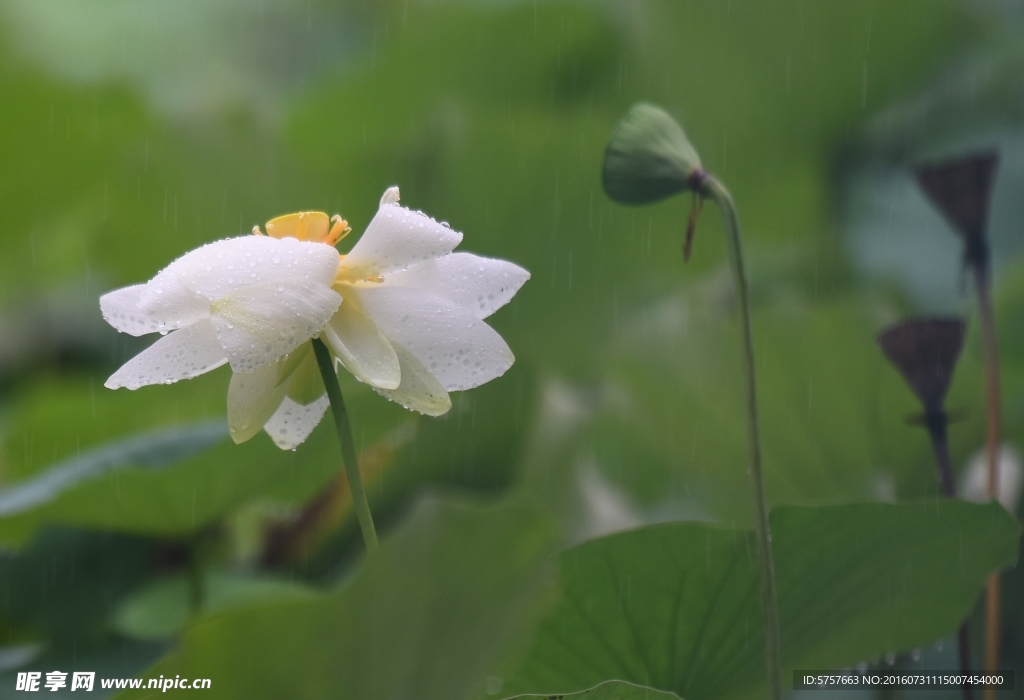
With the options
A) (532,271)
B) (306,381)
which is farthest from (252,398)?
(532,271)

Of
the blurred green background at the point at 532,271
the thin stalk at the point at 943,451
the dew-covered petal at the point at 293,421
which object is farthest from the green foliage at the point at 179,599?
the thin stalk at the point at 943,451

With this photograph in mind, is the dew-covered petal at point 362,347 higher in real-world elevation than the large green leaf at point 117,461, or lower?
higher

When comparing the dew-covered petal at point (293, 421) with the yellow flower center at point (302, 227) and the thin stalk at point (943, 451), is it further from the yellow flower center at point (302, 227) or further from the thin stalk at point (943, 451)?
the thin stalk at point (943, 451)

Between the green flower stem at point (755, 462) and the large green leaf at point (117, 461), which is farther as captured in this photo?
the large green leaf at point (117, 461)

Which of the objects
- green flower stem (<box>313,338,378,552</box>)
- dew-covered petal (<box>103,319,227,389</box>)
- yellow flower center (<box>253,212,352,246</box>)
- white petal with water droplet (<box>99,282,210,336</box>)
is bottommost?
green flower stem (<box>313,338,378,552</box>)

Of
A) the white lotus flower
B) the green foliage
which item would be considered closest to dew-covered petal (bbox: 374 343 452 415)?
the white lotus flower

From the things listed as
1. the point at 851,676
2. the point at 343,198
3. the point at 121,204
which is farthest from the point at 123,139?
the point at 851,676

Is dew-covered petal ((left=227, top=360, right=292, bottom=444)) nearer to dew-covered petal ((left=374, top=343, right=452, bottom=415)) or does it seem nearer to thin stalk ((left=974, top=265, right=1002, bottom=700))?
dew-covered petal ((left=374, top=343, right=452, bottom=415))
